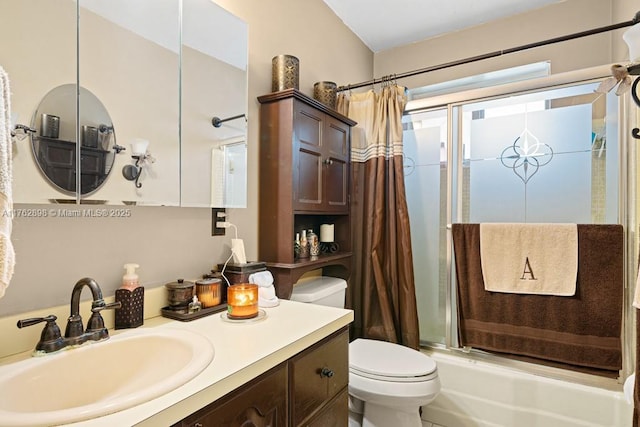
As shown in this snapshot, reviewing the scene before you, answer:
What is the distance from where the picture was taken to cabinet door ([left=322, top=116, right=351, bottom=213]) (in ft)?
6.20

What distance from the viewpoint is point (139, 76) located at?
44.4 inches

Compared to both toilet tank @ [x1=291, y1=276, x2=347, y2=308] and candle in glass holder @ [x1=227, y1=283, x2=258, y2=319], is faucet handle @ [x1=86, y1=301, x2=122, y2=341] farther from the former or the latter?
toilet tank @ [x1=291, y1=276, x2=347, y2=308]

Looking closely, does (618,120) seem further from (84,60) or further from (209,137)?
(84,60)

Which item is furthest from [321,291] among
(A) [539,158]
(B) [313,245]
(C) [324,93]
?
(A) [539,158]

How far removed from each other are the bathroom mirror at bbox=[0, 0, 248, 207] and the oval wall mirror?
0.05 feet

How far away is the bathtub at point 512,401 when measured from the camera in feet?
5.58

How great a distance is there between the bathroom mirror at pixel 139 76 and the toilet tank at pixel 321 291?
2.19 feet

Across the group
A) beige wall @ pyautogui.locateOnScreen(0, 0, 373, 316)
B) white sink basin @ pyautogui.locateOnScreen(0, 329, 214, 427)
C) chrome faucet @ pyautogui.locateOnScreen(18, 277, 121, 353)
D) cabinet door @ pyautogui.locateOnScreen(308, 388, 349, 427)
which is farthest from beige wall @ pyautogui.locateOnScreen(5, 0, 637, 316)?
cabinet door @ pyautogui.locateOnScreen(308, 388, 349, 427)

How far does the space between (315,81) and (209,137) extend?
0.99 m

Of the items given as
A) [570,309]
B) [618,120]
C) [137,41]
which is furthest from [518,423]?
[137,41]

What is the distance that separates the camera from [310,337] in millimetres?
1033

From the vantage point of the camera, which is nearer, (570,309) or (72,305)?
(72,305)

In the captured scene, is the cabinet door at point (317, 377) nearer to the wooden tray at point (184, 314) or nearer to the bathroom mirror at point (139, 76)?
the wooden tray at point (184, 314)

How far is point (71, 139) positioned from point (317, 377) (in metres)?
1.01
